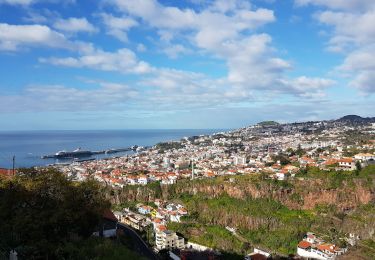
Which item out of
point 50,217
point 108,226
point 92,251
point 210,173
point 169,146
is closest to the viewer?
point 92,251

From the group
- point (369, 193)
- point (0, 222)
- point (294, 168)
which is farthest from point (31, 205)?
point (294, 168)

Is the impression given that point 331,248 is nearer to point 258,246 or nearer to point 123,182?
point 258,246

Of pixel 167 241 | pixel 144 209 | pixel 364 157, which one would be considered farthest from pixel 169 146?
pixel 167 241

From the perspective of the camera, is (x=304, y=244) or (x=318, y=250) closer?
(x=318, y=250)

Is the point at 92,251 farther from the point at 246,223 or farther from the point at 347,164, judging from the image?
the point at 347,164

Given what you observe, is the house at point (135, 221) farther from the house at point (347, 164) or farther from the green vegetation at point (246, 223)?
the house at point (347, 164)

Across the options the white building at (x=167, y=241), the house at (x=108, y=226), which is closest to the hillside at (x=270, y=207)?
the white building at (x=167, y=241)

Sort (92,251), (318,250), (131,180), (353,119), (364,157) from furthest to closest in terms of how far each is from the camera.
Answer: (353,119)
(131,180)
(364,157)
(318,250)
(92,251)

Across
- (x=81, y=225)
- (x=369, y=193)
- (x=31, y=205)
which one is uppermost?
(x=31, y=205)

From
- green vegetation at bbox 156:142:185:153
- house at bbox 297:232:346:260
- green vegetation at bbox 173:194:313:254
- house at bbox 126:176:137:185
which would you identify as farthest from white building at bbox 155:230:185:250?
green vegetation at bbox 156:142:185:153
